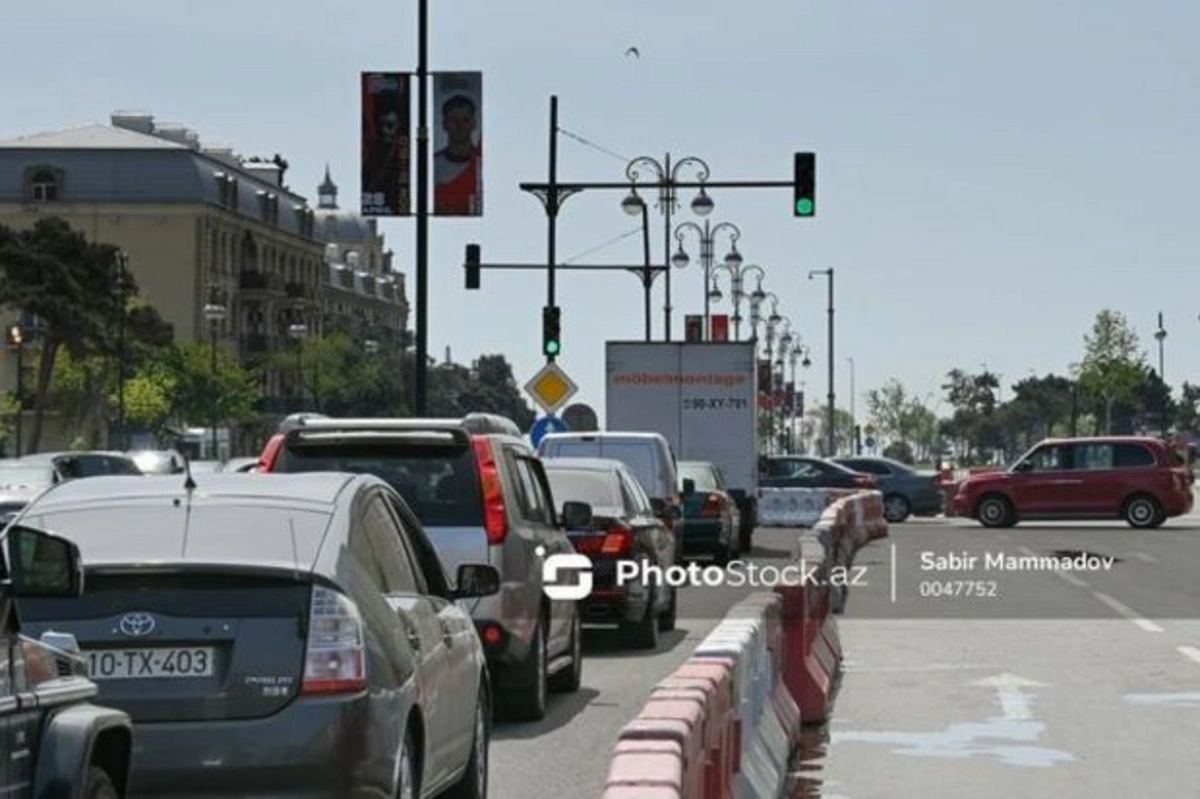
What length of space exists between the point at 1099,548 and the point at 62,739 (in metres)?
36.1

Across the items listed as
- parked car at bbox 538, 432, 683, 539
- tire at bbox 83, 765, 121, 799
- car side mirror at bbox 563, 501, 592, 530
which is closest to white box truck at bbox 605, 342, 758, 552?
parked car at bbox 538, 432, 683, 539

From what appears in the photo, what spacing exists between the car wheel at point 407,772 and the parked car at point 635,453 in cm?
2007

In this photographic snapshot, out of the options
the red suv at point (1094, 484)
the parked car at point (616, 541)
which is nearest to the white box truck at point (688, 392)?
the red suv at point (1094, 484)

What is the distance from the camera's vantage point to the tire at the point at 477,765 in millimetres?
10914

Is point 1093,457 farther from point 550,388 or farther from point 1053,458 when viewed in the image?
point 550,388

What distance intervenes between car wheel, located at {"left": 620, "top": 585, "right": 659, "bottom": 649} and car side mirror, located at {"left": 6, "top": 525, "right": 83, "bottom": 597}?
46.2 feet

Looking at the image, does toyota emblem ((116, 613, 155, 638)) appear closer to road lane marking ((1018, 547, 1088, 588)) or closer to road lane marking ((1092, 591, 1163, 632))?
road lane marking ((1092, 591, 1163, 632))

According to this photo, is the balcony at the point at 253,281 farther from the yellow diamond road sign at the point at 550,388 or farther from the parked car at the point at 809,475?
the yellow diamond road sign at the point at 550,388

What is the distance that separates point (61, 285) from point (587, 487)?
241ft

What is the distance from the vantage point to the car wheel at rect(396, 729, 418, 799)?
9086 millimetres

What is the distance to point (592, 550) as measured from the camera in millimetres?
20531

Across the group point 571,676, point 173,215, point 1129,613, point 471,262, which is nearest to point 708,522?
point 1129,613

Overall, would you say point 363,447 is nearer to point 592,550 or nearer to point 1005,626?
point 592,550

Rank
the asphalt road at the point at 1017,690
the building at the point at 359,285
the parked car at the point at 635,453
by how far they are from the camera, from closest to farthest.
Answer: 1. the asphalt road at the point at 1017,690
2. the parked car at the point at 635,453
3. the building at the point at 359,285
